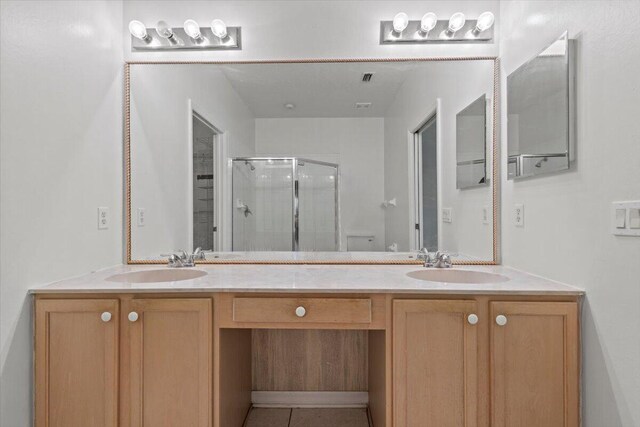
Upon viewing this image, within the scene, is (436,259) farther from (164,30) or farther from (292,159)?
(164,30)

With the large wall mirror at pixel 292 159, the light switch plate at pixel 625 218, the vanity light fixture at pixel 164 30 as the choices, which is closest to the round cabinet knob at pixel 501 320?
the light switch plate at pixel 625 218

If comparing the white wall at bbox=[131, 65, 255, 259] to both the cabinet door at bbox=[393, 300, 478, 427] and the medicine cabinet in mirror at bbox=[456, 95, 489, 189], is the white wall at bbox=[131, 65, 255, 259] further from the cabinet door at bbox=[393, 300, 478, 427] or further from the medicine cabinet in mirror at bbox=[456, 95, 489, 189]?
the cabinet door at bbox=[393, 300, 478, 427]

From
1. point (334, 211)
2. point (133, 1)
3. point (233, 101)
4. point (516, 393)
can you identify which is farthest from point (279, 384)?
point (133, 1)

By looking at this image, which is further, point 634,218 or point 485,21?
point 485,21

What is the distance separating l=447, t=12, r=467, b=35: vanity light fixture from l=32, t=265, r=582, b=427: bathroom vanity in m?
1.33

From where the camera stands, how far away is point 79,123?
1706 mm

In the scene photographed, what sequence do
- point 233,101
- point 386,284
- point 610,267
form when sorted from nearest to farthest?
1. point 610,267
2. point 386,284
3. point 233,101

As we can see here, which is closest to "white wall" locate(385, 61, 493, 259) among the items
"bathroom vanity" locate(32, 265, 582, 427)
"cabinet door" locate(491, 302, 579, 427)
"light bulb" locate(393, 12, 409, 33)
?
"light bulb" locate(393, 12, 409, 33)

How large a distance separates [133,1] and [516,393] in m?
2.63

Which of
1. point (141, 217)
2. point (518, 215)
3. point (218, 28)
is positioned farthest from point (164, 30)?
point (518, 215)

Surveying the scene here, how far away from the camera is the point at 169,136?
2.15m

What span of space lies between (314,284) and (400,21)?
4.70ft

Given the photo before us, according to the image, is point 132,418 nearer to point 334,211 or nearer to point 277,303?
point 277,303

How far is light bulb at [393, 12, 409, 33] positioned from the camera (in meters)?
1.98
